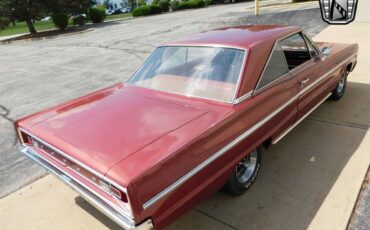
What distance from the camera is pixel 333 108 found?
16.9 ft

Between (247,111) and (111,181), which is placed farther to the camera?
(247,111)

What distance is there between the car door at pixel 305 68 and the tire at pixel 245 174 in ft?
3.13

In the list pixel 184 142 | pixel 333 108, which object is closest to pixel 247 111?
pixel 184 142

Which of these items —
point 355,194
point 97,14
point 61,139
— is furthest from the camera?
point 97,14

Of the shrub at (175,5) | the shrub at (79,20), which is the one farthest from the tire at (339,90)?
the shrub at (175,5)

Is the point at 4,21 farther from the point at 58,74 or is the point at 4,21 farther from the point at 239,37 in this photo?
the point at 239,37

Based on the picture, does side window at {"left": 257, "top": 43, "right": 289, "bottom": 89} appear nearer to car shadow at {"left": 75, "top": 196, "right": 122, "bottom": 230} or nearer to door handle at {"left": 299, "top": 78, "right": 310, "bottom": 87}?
door handle at {"left": 299, "top": 78, "right": 310, "bottom": 87}

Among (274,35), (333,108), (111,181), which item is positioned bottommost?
(333,108)

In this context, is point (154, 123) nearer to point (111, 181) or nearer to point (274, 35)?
point (111, 181)

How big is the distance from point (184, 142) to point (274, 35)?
1.98m

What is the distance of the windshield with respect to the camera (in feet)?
10.5

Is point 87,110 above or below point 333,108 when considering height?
above

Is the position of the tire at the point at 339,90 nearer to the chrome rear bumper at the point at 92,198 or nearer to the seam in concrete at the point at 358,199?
the seam in concrete at the point at 358,199

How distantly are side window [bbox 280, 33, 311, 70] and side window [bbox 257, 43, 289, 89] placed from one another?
1.44 feet
